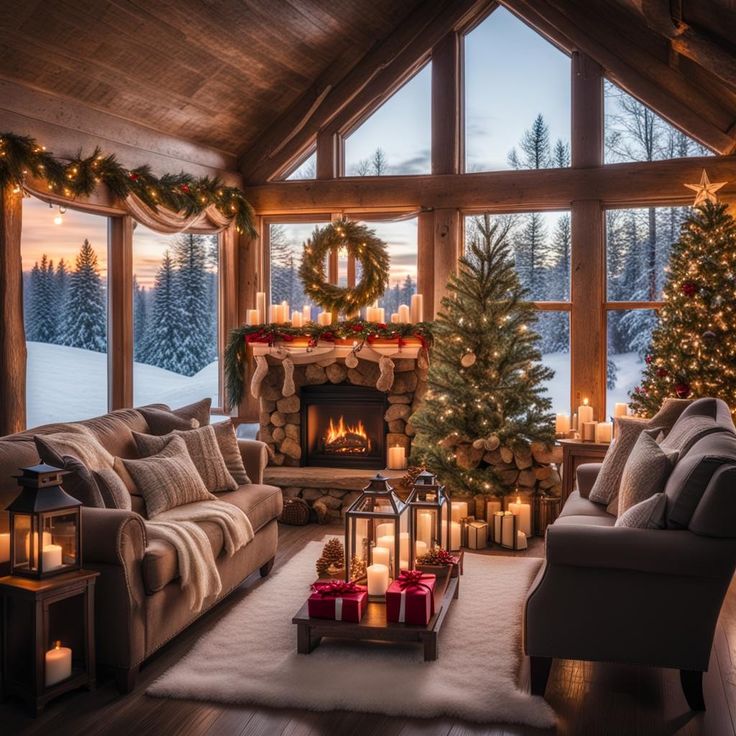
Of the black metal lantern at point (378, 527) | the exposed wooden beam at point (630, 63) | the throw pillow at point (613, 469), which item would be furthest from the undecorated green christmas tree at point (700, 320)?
the black metal lantern at point (378, 527)

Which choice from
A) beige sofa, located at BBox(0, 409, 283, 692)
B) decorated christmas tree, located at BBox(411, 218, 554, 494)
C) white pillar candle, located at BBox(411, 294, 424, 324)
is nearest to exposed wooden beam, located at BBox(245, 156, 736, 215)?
white pillar candle, located at BBox(411, 294, 424, 324)

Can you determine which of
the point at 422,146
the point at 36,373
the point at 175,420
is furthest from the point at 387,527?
the point at 422,146

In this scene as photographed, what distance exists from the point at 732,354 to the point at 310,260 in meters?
3.53

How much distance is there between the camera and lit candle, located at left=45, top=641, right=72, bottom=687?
10.4 feet

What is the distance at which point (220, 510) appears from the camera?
427 centimetres

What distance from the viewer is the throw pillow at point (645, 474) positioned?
3.55 meters

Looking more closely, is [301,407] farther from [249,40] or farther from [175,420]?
[249,40]

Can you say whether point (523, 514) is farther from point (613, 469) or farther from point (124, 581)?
point (124, 581)

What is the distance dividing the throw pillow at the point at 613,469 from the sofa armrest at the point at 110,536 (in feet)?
8.18

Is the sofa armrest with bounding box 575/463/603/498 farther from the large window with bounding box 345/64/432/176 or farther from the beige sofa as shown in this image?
the large window with bounding box 345/64/432/176

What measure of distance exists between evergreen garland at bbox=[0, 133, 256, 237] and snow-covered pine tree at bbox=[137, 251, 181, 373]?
0.57 metres

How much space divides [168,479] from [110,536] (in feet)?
3.17

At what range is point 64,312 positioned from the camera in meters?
5.82

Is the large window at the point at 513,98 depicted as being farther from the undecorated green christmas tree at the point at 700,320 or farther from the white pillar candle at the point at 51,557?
the white pillar candle at the point at 51,557
